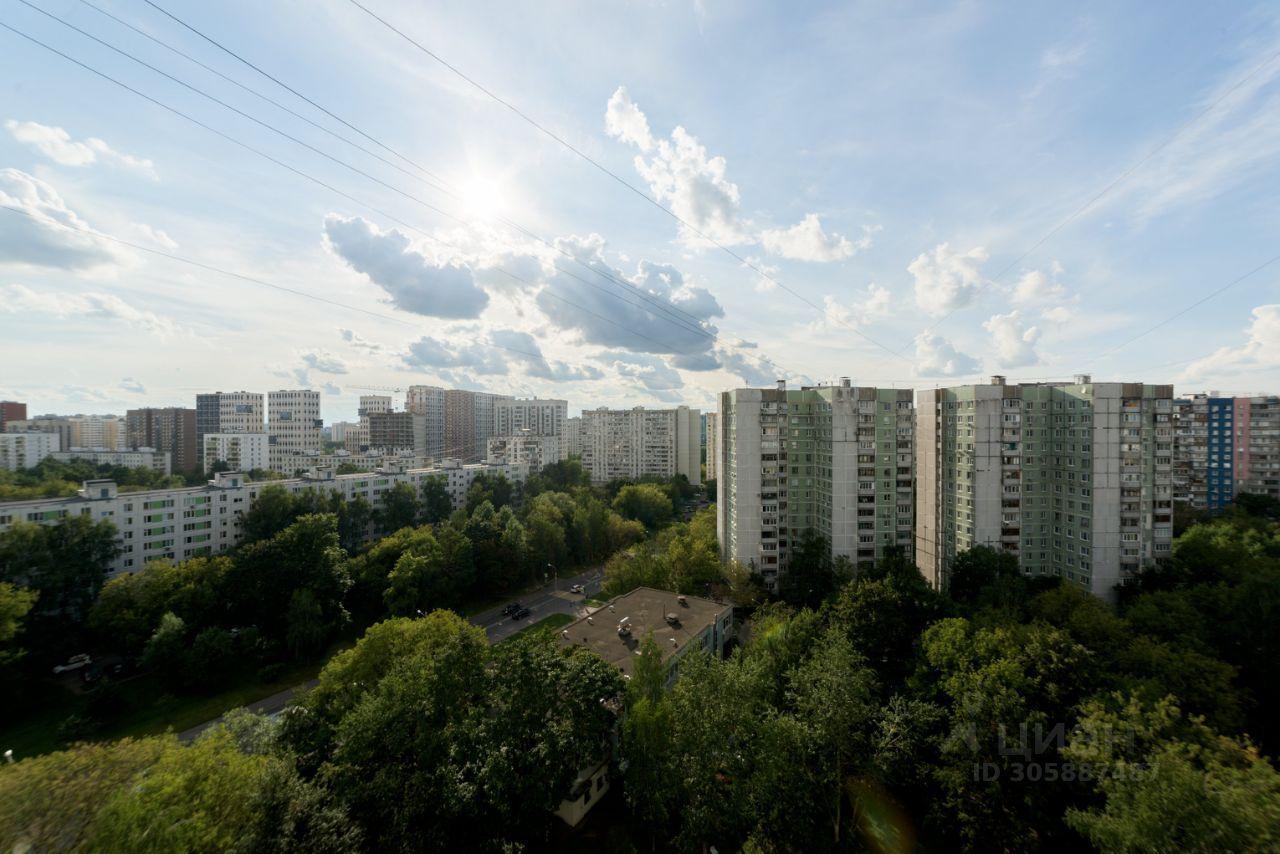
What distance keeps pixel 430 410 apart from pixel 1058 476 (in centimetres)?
10344

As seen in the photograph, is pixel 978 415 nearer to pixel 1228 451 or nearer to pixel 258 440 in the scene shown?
pixel 1228 451

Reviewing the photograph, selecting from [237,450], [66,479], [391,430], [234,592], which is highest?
[391,430]

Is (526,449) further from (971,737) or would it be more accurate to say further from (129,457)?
(971,737)

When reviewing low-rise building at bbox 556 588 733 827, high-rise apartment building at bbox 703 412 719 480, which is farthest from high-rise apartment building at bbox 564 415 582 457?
low-rise building at bbox 556 588 733 827

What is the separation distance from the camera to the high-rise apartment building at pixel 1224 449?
5306cm

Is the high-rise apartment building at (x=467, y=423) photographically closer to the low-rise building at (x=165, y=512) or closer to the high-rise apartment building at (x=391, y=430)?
the high-rise apartment building at (x=391, y=430)

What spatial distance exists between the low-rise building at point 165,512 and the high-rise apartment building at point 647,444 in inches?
1912

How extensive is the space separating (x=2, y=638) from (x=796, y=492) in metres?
46.4

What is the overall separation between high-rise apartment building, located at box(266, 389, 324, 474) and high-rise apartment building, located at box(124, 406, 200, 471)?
18953mm

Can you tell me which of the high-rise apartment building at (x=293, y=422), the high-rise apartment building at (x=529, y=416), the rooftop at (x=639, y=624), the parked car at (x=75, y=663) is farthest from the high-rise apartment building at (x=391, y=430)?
the rooftop at (x=639, y=624)

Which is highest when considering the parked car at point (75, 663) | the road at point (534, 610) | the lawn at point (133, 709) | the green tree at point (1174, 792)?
the green tree at point (1174, 792)

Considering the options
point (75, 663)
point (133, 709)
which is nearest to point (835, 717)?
point (133, 709)

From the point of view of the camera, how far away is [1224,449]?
184 ft

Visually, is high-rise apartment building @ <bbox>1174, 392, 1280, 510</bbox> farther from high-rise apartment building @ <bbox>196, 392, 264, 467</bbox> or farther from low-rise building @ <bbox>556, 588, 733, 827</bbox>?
high-rise apartment building @ <bbox>196, 392, 264, 467</bbox>
